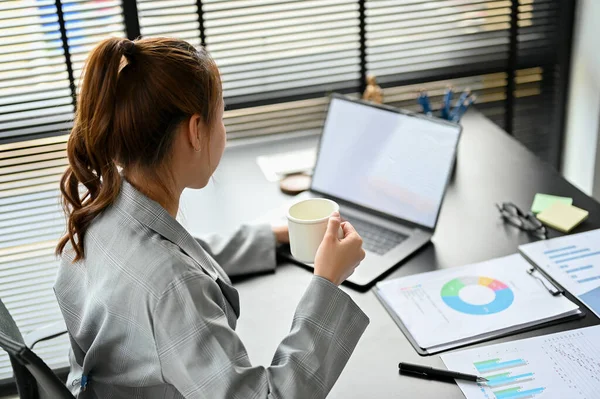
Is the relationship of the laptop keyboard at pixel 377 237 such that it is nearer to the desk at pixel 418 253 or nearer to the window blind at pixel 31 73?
the desk at pixel 418 253

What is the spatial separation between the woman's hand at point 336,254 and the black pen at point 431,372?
20 cm

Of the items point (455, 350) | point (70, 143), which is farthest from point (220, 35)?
point (455, 350)

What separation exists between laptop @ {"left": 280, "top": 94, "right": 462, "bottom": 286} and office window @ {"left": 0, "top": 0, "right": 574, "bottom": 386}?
0.53 meters

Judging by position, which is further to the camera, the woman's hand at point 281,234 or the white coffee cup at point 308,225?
the woman's hand at point 281,234

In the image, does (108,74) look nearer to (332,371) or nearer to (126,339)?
(126,339)

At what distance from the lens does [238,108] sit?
2428mm

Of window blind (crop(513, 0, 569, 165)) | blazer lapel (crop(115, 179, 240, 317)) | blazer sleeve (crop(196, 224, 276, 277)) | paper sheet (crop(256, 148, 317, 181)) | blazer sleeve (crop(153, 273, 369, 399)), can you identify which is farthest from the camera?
window blind (crop(513, 0, 569, 165))

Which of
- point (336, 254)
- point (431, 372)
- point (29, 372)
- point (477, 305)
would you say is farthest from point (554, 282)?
point (29, 372)

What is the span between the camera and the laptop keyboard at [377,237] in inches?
68.4

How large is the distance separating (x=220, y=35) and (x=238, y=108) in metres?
0.24

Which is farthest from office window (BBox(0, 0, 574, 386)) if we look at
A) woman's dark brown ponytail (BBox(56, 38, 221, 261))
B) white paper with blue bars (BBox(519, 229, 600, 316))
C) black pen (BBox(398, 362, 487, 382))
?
black pen (BBox(398, 362, 487, 382))

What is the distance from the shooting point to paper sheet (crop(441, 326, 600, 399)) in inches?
49.8

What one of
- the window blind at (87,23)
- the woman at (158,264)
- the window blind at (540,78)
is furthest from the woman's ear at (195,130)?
the window blind at (540,78)

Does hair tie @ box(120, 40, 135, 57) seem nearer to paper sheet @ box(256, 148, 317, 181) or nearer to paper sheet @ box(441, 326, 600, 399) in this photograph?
paper sheet @ box(441, 326, 600, 399)
